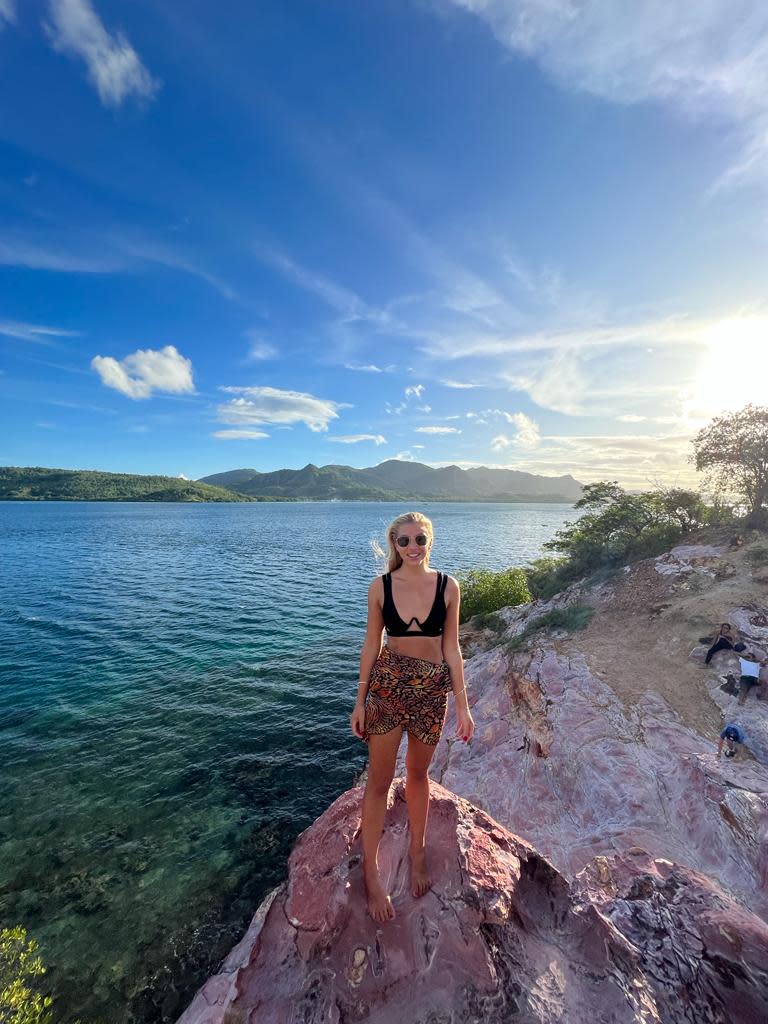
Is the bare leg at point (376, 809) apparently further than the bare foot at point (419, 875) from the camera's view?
No

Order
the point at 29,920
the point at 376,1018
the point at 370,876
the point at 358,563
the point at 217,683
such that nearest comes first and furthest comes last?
the point at 376,1018, the point at 370,876, the point at 29,920, the point at 217,683, the point at 358,563

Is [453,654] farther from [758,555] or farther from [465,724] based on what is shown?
[758,555]

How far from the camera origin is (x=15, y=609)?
3350 centimetres

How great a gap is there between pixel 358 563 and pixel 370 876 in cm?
5742

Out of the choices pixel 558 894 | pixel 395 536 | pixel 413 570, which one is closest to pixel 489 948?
pixel 558 894

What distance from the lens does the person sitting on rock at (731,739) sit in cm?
983

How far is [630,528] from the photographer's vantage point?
2870cm

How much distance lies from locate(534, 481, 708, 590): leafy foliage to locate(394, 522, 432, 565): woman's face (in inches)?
925

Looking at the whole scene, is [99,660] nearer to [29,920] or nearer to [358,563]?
[29,920]

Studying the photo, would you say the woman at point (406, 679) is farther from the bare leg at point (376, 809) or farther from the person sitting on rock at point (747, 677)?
the person sitting on rock at point (747, 677)

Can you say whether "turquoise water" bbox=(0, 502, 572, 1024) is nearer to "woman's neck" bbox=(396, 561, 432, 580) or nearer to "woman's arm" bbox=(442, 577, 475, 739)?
"woman's arm" bbox=(442, 577, 475, 739)

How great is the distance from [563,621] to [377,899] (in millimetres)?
16477

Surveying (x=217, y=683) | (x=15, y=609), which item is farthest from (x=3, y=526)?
(x=217, y=683)

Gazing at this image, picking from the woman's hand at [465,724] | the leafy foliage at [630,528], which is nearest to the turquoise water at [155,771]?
the woman's hand at [465,724]
